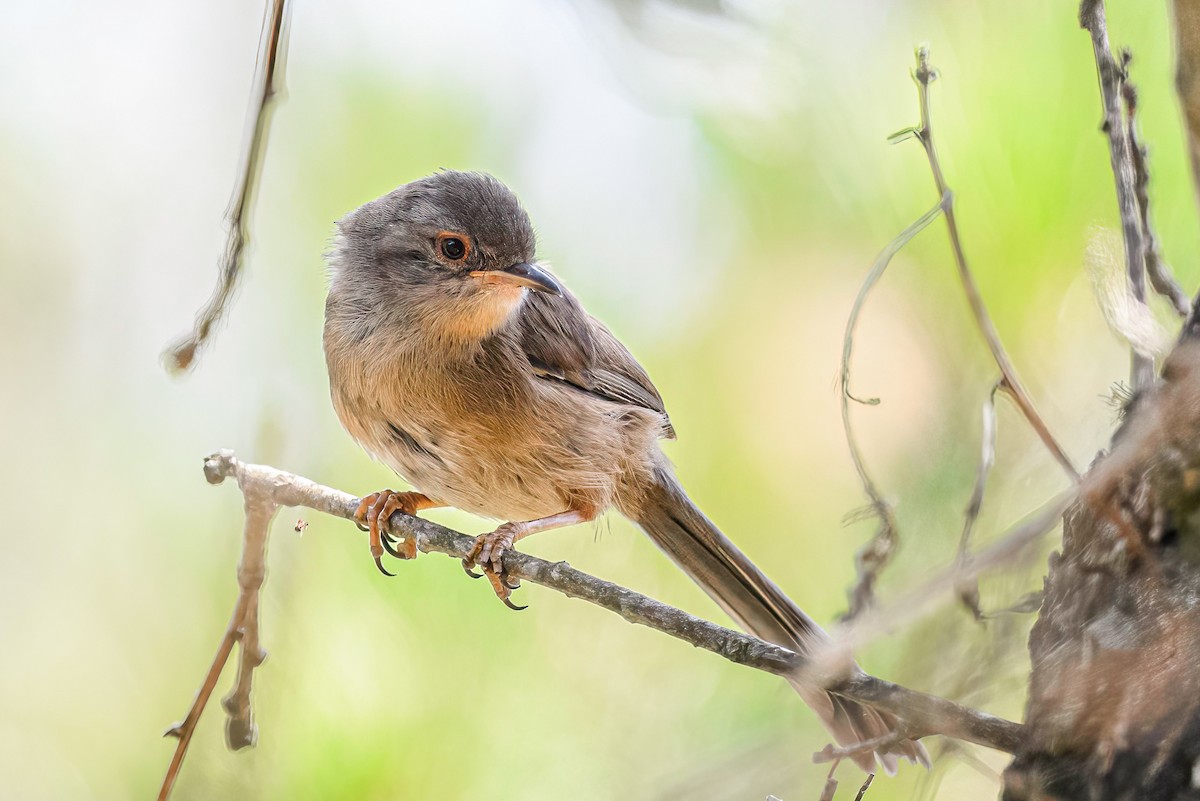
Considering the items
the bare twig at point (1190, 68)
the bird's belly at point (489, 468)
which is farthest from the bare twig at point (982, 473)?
the bird's belly at point (489, 468)

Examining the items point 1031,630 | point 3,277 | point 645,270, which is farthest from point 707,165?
point 3,277

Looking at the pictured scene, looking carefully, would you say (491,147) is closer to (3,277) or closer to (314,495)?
(314,495)

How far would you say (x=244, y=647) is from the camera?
2172 millimetres

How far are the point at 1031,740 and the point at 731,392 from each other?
66.2 inches

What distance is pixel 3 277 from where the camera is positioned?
2959 millimetres

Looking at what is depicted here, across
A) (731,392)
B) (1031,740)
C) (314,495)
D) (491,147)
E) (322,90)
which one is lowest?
(1031,740)

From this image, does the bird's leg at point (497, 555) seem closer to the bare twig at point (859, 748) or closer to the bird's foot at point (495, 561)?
the bird's foot at point (495, 561)

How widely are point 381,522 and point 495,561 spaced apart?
45 centimetres

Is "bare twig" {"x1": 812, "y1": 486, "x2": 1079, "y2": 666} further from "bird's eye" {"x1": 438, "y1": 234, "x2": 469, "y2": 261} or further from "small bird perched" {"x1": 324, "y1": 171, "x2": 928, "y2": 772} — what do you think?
"bird's eye" {"x1": 438, "y1": 234, "x2": 469, "y2": 261}

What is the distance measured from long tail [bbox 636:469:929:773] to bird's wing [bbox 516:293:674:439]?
26 cm

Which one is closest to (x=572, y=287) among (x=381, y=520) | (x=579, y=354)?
(x=579, y=354)

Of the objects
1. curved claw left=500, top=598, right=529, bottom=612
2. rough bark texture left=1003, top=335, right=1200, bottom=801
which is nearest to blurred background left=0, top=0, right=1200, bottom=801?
curved claw left=500, top=598, right=529, bottom=612

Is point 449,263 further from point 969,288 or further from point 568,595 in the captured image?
point 969,288

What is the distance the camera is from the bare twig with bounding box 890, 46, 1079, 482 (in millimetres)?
1621
